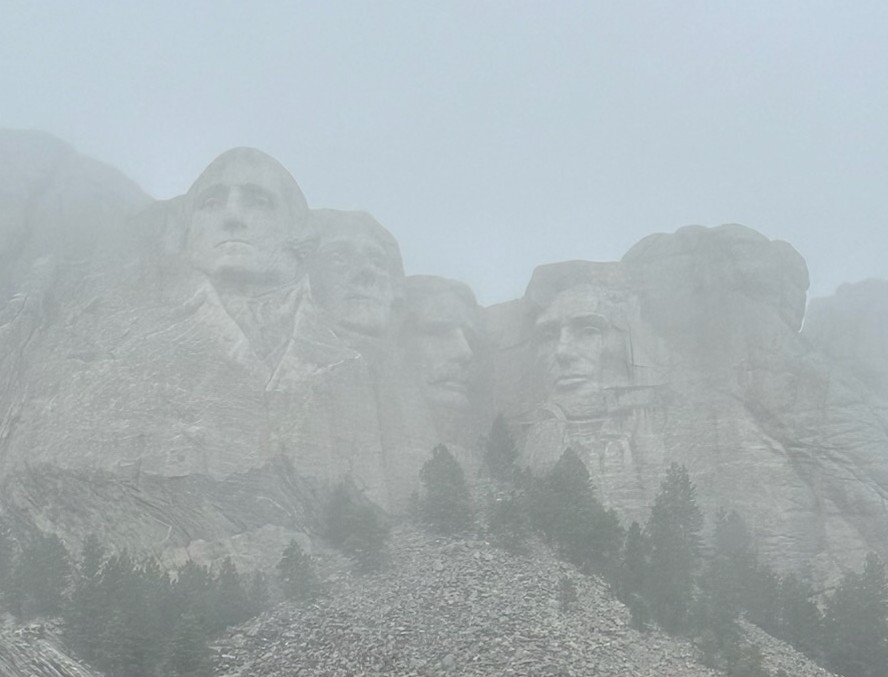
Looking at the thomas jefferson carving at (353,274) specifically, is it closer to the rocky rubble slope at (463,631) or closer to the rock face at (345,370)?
the rock face at (345,370)

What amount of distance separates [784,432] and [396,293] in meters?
15.2

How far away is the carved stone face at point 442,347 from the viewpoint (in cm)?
4688

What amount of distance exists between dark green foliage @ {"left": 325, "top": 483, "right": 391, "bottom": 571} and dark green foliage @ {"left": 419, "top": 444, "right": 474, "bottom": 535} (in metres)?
1.45

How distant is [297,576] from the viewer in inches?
1331

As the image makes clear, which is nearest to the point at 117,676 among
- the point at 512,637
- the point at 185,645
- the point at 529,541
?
the point at 185,645

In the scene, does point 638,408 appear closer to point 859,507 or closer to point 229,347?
point 859,507

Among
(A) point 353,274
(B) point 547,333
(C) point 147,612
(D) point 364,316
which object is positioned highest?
(A) point 353,274

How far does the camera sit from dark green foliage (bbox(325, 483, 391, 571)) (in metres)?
35.6

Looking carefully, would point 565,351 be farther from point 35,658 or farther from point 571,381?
point 35,658

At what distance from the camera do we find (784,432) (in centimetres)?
4247

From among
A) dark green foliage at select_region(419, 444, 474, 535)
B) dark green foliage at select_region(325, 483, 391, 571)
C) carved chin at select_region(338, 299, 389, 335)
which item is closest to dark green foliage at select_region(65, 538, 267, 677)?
dark green foliage at select_region(325, 483, 391, 571)

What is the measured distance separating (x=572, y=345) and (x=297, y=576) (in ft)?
52.2

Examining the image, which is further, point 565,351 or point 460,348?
point 460,348

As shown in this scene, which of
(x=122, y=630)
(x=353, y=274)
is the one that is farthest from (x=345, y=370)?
(x=122, y=630)
